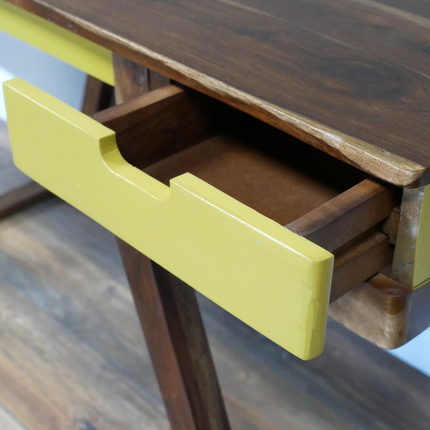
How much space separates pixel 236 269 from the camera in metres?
0.45

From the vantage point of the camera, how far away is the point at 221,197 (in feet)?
1.46

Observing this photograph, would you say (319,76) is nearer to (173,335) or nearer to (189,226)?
(189,226)

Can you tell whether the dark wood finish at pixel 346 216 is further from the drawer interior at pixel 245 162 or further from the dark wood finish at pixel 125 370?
the dark wood finish at pixel 125 370

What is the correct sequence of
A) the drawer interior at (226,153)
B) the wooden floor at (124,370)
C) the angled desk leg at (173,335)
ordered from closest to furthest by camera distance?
the drawer interior at (226,153)
the angled desk leg at (173,335)
the wooden floor at (124,370)

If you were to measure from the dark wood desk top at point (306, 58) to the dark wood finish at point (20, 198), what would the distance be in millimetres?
908

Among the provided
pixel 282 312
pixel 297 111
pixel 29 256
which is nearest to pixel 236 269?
pixel 282 312

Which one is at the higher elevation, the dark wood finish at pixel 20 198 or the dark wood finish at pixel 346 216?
the dark wood finish at pixel 346 216

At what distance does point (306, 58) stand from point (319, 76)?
0.04 meters

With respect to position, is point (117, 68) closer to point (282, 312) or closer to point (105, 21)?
point (105, 21)

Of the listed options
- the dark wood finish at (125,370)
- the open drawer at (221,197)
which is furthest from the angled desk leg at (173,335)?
the dark wood finish at (125,370)

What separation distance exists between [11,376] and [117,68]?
71cm

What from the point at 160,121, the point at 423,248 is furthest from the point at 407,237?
the point at 160,121

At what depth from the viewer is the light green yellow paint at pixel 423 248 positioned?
484mm

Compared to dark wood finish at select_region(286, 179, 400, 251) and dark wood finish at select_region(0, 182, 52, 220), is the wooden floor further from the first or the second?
dark wood finish at select_region(286, 179, 400, 251)
